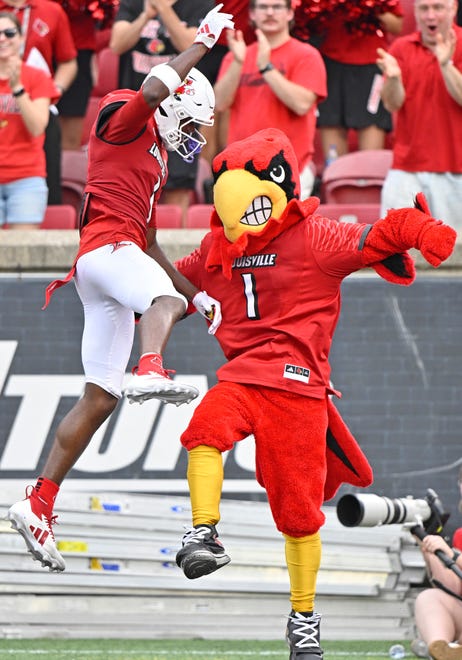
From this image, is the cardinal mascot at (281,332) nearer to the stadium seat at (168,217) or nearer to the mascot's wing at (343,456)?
the mascot's wing at (343,456)

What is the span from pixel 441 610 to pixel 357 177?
2859 mm

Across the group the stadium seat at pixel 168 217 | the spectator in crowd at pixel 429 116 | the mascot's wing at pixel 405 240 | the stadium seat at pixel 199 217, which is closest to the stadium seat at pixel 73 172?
the stadium seat at pixel 168 217

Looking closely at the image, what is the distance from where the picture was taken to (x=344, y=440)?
6461 millimetres

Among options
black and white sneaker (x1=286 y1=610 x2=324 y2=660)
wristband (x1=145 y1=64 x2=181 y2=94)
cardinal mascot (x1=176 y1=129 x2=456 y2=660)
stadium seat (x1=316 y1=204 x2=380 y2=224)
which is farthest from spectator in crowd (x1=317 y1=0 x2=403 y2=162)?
black and white sneaker (x1=286 y1=610 x2=324 y2=660)

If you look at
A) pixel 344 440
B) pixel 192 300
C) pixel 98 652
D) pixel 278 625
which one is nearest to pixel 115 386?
pixel 192 300

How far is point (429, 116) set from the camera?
896 cm

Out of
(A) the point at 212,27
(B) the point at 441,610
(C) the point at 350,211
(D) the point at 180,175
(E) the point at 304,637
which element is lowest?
(B) the point at 441,610

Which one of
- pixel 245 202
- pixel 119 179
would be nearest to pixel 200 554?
pixel 245 202

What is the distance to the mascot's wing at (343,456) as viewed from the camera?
6.46m

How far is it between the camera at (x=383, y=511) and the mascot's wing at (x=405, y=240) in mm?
1085

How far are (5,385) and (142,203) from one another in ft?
7.90

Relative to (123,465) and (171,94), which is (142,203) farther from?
(123,465)

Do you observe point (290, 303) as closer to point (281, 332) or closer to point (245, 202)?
point (281, 332)

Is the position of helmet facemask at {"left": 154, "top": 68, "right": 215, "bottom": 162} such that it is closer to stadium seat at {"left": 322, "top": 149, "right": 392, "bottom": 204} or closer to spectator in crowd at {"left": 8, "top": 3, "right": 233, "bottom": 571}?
spectator in crowd at {"left": 8, "top": 3, "right": 233, "bottom": 571}
